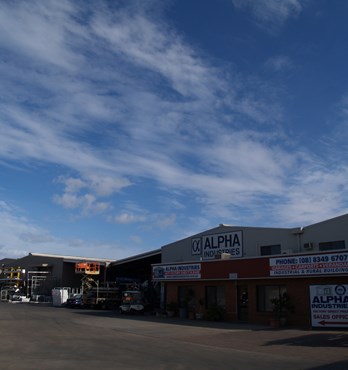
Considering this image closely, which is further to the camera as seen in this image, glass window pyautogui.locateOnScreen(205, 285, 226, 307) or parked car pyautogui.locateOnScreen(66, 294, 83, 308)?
parked car pyautogui.locateOnScreen(66, 294, 83, 308)

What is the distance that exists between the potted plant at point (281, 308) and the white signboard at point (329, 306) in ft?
5.11

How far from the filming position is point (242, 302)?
33.0 metres

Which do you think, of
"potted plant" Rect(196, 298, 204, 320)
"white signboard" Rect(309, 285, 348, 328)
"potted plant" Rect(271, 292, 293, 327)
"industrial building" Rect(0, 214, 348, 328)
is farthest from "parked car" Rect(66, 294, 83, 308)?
"white signboard" Rect(309, 285, 348, 328)

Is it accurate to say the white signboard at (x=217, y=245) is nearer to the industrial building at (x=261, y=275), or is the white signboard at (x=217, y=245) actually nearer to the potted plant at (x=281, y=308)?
the industrial building at (x=261, y=275)

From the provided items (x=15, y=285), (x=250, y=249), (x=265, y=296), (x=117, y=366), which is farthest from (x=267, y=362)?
(x=15, y=285)

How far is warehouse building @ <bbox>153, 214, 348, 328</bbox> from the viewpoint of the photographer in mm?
27797

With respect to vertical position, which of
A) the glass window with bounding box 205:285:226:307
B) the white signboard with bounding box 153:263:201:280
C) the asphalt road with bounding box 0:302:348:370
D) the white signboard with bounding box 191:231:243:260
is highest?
the white signboard with bounding box 191:231:243:260

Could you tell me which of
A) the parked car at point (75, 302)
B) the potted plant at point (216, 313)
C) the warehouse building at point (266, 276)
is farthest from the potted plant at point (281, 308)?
the parked car at point (75, 302)

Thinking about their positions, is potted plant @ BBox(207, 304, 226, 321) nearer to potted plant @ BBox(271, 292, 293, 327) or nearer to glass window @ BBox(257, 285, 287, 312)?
glass window @ BBox(257, 285, 287, 312)

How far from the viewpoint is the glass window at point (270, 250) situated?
1505 inches

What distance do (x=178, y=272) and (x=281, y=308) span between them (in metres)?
10.8

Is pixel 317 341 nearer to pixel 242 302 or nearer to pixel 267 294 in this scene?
pixel 267 294

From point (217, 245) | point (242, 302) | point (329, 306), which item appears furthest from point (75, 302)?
point (329, 306)

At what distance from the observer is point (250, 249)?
40000 millimetres
